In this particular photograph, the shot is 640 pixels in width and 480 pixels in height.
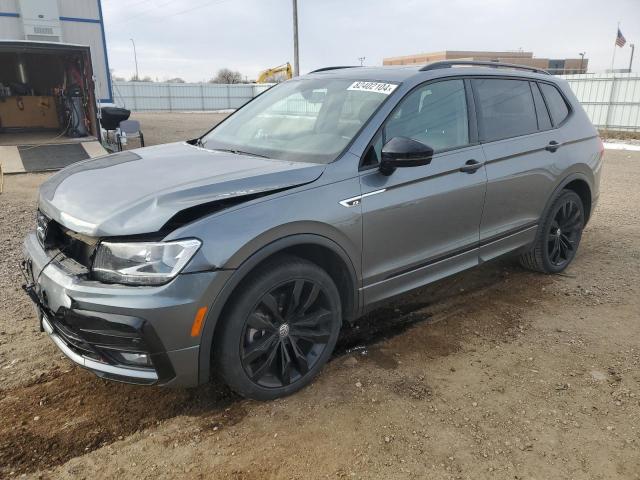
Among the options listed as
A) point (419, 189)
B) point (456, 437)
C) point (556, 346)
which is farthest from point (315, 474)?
point (556, 346)

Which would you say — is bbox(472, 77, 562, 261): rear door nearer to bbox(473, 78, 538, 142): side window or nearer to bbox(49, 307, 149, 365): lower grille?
bbox(473, 78, 538, 142): side window

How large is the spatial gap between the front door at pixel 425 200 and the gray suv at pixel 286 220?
11mm

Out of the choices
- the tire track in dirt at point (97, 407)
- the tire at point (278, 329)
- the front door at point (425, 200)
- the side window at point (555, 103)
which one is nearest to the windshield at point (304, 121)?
the front door at point (425, 200)

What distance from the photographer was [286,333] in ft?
9.23

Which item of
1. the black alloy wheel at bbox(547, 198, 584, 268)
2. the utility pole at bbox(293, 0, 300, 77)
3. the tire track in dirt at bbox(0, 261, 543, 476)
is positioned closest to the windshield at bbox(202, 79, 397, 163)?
the tire track in dirt at bbox(0, 261, 543, 476)

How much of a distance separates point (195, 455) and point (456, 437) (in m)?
1.33

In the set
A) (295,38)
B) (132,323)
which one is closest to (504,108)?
(132,323)

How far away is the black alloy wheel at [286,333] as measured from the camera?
105 inches

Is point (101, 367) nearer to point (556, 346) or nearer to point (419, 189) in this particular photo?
point (419, 189)

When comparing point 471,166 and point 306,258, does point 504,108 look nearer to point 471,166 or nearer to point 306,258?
point 471,166

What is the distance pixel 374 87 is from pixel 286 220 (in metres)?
1.32

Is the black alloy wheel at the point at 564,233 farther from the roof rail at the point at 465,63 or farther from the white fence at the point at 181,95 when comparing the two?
the white fence at the point at 181,95

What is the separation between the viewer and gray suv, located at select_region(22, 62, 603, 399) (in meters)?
2.35

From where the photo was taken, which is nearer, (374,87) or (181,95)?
(374,87)
